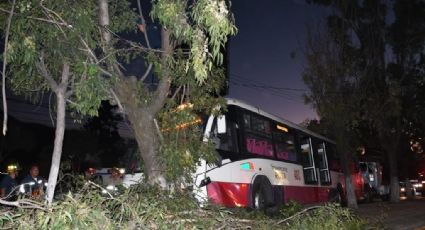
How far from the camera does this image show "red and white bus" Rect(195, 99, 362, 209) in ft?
35.6

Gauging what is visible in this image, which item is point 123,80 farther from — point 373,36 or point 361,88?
point 373,36

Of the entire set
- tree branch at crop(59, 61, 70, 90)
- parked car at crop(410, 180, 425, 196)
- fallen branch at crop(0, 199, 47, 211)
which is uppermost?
tree branch at crop(59, 61, 70, 90)

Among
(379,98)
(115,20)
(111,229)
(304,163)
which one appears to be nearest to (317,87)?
(304,163)

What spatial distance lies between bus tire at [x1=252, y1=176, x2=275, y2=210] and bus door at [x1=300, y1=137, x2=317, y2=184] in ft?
11.7

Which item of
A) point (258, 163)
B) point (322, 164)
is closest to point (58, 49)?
point (258, 163)

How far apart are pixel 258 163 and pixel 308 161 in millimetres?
4814

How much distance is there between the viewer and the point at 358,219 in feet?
30.8

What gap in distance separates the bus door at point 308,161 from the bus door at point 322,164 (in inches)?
26.2

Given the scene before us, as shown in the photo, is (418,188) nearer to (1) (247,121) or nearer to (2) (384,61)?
(2) (384,61)

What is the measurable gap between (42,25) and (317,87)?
44.3 ft

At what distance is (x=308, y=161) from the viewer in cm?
1694

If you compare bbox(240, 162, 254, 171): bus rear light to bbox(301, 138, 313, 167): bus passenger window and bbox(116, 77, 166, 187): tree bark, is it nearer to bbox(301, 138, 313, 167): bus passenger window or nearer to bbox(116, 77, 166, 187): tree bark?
bbox(116, 77, 166, 187): tree bark

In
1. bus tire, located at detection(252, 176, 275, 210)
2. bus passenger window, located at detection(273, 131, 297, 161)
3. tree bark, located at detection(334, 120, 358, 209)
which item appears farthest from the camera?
tree bark, located at detection(334, 120, 358, 209)

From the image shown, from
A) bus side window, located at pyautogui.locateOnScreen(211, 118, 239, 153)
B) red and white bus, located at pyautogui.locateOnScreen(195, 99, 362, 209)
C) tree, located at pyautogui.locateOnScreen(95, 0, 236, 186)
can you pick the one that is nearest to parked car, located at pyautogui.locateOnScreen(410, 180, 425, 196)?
red and white bus, located at pyautogui.locateOnScreen(195, 99, 362, 209)
